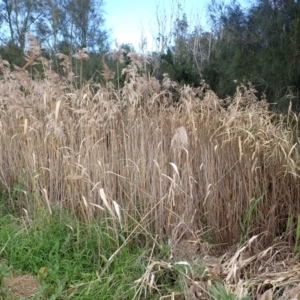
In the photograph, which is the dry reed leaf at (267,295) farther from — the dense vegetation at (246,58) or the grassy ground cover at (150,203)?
the dense vegetation at (246,58)

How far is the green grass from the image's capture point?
1720 millimetres

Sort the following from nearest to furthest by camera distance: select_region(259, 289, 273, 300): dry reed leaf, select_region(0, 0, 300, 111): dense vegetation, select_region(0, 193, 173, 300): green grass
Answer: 1. select_region(259, 289, 273, 300): dry reed leaf
2. select_region(0, 193, 173, 300): green grass
3. select_region(0, 0, 300, 111): dense vegetation

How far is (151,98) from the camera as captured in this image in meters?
2.38

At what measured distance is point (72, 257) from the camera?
77.5 inches

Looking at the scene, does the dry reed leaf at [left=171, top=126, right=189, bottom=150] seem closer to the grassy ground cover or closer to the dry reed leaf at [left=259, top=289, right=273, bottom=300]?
the grassy ground cover

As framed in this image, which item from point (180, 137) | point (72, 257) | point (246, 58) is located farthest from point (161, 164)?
point (246, 58)

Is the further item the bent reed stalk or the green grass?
the bent reed stalk

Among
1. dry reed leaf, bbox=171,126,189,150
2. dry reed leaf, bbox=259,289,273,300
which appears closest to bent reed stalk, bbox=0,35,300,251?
dry reed leaf, bbox=171,126,189,150

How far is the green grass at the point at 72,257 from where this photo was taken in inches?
67.7

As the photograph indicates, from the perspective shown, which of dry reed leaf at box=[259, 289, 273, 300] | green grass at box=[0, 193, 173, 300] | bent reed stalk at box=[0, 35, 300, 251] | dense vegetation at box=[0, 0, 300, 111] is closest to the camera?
dry reed leaf at box=[259, 289, 273, 300]

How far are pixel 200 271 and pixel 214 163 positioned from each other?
648 millimetres

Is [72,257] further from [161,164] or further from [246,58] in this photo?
[246,58]

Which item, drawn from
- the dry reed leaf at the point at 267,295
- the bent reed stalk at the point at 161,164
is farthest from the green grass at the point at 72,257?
the dry reed leaf at the point at 267,295

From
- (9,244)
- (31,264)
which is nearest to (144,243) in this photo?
(31,264)
